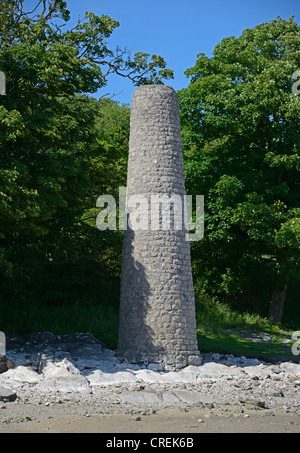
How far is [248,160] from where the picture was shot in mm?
24953

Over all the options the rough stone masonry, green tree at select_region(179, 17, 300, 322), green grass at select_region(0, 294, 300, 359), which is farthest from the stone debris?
green tree at select_region(179, 17, 300, 322)

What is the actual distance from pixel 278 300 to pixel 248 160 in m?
6.90

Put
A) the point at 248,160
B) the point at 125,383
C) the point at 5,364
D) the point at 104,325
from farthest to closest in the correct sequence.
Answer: the point at 248,160
the point at 104,325
the point at 5,364
the point at 125,383

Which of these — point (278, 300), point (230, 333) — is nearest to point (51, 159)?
point (230, 333)

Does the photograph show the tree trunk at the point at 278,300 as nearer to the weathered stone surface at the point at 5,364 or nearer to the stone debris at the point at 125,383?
the stone debris at the point at 125,383

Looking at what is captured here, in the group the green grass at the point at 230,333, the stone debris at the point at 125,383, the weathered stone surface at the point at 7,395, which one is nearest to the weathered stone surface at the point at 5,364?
the stone debris at the point at 125,383

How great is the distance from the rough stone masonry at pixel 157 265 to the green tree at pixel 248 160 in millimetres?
7837

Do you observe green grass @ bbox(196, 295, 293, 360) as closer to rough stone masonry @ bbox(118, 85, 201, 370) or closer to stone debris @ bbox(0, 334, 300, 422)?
stone debris @ bbox(0, 334, 300, 422)

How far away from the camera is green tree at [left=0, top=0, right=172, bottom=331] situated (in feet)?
47.2

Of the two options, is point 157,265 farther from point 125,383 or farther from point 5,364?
point 5,364

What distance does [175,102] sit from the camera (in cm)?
1582
